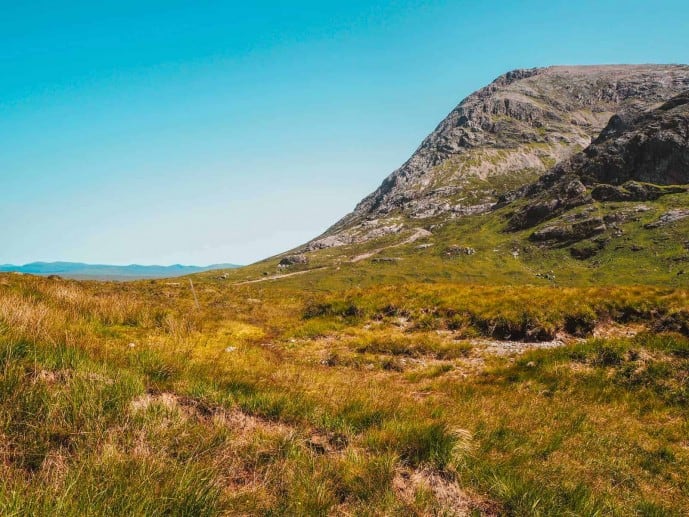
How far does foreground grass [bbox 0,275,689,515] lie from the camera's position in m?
3.62

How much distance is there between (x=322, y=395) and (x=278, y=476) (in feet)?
8.91

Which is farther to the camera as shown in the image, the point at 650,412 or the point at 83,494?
the point at 650,412

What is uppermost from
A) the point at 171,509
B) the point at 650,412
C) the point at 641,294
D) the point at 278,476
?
the point at 171,509

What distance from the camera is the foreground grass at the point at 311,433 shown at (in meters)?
3.62

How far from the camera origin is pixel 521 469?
200 inches

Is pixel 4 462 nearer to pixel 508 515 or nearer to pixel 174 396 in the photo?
pixel 174 396

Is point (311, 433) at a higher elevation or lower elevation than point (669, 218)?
lower

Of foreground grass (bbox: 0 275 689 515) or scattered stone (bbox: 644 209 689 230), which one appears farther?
scattered stone (bbox: 644 209 689 230)

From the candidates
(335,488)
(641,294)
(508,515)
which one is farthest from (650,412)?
(641,294)

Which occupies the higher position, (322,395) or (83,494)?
(83,494)

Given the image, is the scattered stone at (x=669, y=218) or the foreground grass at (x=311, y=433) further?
the scattered stone at (x=669, y=218)

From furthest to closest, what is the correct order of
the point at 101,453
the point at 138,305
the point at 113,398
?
the point at 138,305, the point at 113,398, the point at 101,453

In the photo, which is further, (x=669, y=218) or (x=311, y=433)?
(x=669, y=218)

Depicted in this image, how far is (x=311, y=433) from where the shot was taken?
18.4 ft
